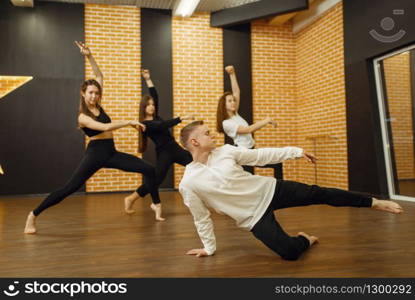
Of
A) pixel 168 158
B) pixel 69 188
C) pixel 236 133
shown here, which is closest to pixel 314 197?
pixel 236 133

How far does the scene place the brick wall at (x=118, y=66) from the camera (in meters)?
5.77

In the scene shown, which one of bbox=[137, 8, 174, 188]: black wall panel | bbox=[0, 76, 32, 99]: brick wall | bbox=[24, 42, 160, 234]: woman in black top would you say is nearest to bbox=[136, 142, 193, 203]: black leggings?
bbox=[24, 42, 160, 234]: woman in black top

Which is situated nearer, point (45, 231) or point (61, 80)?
point (45, 231)

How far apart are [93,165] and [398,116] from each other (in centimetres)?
387

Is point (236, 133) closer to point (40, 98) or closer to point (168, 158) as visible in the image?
point (168, 158)

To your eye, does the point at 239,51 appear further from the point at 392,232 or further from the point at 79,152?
the point at 392,232

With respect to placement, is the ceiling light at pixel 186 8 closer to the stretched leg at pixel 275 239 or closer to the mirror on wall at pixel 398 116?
the mirror on wall at pixel 398 116

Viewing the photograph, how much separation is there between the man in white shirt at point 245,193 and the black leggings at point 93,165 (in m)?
1.16

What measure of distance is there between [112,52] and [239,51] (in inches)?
88.4

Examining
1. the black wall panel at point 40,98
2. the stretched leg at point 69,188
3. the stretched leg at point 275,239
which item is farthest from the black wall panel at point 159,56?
the stretched leg at point 275,239

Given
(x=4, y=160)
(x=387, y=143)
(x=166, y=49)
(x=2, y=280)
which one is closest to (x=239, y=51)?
(x=166, y=49)

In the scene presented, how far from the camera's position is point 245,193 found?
193cm

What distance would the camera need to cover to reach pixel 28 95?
547 cm

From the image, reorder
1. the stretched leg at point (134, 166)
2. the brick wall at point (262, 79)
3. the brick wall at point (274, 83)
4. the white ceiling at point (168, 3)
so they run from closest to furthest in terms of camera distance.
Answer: the stretched leg at point (134, 166) → the brick wall at point (262, 79) → the white ceiling at point (168, 3) → the brick wall at point (274, 83)
